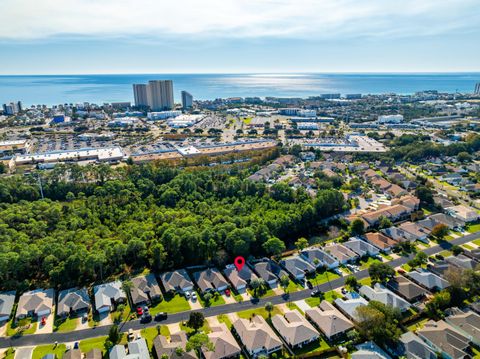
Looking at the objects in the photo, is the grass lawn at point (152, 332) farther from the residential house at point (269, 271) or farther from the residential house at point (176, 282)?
the residential house at point (269, 271)

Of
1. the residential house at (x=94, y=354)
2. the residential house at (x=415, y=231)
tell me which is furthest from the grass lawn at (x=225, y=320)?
the residential house at (x=415, y=231)

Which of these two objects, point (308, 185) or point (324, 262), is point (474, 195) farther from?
point (324, 262)

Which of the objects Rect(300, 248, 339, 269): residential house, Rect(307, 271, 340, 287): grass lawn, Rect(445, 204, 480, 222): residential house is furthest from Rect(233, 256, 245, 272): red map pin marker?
Rect(445, 204, 480, 222): residential house

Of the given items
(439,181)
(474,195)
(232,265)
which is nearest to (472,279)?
(232,265)

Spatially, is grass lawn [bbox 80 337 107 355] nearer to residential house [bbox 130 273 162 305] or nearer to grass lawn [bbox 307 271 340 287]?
residential house [bbox 130 273 162 305]

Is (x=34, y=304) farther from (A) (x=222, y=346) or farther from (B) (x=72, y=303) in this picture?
(A) (x=222, y=346)
